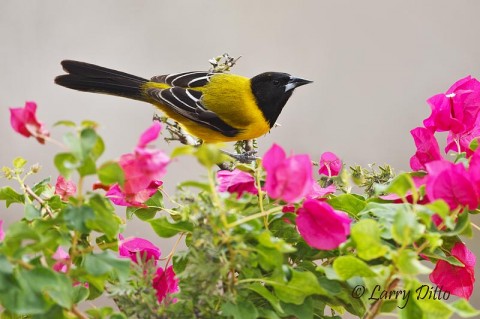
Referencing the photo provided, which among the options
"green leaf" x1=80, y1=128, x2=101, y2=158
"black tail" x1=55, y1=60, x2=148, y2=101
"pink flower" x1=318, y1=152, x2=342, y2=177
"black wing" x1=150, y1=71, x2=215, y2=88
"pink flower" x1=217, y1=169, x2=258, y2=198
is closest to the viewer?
"green leaf" x1=80, y1=128, x2=101, y2=158

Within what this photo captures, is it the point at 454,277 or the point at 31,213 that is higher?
the point at 31,213

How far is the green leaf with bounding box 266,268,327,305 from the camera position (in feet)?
1.77

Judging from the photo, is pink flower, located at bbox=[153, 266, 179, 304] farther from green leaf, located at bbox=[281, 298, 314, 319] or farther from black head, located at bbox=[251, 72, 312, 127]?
black head, located at bbox=[251, 72, 312, 127]

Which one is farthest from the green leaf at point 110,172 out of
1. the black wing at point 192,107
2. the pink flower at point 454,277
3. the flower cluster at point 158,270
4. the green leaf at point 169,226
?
the black wing at point 192,107

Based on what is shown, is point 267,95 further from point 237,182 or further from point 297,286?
point 297,286

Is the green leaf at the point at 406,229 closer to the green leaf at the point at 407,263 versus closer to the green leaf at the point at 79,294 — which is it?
the green leaf at the point at 407,263

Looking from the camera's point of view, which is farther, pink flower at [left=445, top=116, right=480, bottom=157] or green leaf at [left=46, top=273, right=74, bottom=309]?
pink flower at [left=445, top=116, right=480, bottom=157]

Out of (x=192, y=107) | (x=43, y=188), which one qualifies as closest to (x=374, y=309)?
(x=43, y=188)

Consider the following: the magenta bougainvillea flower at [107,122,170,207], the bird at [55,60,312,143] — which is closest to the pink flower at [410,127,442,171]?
the magenta bougainvillea flower at [107,122,170,207]

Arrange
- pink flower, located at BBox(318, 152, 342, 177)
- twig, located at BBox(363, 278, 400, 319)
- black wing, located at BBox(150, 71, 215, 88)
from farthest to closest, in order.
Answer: black wing, located at BBox(150, 71, 215, 88) → pink flower, located at BBox(318, 152, 342, 177) → twig, located at BBox(363, 278, 400, 319)

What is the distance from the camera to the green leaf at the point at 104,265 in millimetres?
503

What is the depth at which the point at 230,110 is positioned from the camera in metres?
2.02

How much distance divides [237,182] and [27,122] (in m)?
0.22

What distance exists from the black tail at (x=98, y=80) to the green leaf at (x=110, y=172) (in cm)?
152
